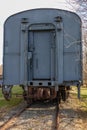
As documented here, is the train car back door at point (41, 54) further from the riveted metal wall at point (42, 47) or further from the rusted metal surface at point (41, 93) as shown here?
the rusted metal surface at point (41, 93)

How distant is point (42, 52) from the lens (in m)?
14.9

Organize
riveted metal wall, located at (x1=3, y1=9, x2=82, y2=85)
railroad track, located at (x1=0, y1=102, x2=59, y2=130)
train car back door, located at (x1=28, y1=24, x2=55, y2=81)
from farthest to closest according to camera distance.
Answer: train car back door, located at (x1=28, y1=24, x2=55, y2=81)
riveted metal wall, located at (x1=3, y1=9, x2=82, y2=85)
railroad track, located at (x1=0, y1=102, x2=59, y2=130)

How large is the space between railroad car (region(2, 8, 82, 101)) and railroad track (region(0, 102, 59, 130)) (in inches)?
27.3

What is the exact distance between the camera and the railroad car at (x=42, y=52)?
14398 millimetres

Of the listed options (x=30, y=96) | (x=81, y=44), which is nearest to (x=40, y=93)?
(x=30, y=96)

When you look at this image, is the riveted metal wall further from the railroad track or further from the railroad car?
the railroad track

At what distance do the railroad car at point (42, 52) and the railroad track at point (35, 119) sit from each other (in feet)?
2.27

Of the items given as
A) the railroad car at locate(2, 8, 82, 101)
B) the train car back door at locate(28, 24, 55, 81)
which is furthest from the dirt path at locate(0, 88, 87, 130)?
the train car back door at locate(28, 24, 55, 81)

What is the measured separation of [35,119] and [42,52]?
12.1 feet

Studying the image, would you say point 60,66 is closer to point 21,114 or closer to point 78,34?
point 78,34

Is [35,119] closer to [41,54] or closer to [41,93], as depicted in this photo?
[41,93]

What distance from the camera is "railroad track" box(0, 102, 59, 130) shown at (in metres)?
10.3

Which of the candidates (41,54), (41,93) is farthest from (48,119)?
(41,54)

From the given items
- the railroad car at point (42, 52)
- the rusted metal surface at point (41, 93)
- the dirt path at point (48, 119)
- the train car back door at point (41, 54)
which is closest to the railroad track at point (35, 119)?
the dirt path at point (48, 119)
